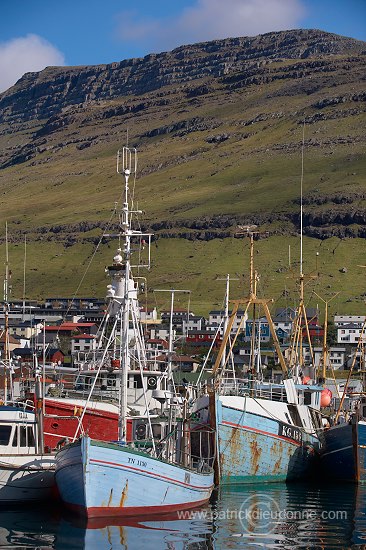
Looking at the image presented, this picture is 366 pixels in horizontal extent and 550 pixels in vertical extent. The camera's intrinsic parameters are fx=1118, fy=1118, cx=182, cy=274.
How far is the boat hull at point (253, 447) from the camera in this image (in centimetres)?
5694

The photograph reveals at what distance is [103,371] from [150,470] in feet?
55.6

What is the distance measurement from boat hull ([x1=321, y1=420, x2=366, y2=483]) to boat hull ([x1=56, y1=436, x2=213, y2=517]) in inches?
708

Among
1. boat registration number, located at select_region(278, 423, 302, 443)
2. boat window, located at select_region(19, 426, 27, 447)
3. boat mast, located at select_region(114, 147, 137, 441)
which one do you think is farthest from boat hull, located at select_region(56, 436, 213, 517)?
boat registration number, located at select_region(278, 423, 302, 443)

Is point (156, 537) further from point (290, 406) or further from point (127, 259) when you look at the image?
point (290, 406)

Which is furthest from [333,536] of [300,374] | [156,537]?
[300,374]

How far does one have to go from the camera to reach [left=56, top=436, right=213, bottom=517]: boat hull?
4297 centimetres

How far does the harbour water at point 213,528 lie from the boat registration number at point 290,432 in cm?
701

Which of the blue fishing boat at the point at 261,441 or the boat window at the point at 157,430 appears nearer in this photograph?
the blue fishing boat at the point at 261,441

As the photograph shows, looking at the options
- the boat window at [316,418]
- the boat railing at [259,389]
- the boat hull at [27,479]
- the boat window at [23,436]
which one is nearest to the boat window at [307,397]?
the boat window at [316,418]

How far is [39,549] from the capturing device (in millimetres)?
40094

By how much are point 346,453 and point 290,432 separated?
148 inches

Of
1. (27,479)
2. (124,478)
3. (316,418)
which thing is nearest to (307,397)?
(316,418)

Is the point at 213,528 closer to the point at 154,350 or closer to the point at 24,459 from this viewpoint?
the point at 24,459

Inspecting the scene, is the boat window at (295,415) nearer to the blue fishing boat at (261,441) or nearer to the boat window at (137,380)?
the blue fishing boat at (261,441)
